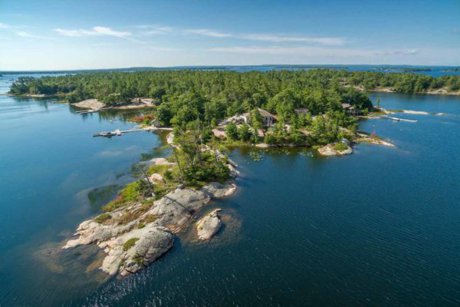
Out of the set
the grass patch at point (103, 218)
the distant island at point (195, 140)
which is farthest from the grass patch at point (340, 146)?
the grass patch at point (103, 218)

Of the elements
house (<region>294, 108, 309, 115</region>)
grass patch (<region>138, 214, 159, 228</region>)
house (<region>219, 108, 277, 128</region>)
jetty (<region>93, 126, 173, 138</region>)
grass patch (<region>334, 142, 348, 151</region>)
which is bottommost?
grass patch (<region>138, 214, 159, 228</region>)

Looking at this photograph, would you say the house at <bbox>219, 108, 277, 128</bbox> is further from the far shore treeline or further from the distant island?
the far shore treeline

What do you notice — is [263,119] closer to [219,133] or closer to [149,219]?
[219,133]

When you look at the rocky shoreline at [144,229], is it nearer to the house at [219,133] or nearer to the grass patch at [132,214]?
the grass patch at [132,214]

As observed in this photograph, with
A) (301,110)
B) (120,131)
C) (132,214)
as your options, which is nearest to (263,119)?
(301,110)

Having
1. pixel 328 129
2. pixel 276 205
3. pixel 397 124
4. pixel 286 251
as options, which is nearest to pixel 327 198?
pixel 276 205

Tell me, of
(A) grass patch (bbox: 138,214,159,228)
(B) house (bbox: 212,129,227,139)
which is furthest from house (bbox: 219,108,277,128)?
(A) grass patch (bbox: 138,214,159,228)
